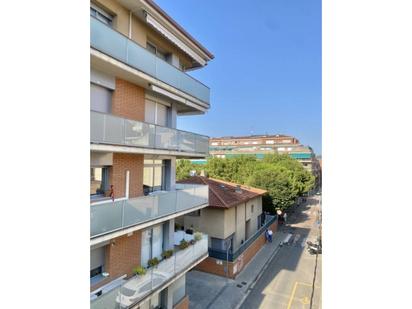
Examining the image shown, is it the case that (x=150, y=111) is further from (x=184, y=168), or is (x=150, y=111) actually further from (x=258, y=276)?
(x=184, y=168)

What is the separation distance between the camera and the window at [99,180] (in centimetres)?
635

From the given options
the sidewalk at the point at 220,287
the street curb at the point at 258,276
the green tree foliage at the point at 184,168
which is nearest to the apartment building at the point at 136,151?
the sidewalk at the point at 220,287

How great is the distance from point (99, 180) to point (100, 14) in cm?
389

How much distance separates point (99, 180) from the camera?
648 centimetres

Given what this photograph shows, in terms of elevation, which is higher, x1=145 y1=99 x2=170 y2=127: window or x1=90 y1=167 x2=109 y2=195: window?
x1=145 y1=99 x2=170 y2=127: window

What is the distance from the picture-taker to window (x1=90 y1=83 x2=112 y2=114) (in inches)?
238

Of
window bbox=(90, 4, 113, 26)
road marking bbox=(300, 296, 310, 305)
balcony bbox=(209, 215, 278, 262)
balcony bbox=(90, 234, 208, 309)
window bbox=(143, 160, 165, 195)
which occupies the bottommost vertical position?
road marking bbox=(300, 296, 310, 305)

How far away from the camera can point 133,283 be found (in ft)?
20.7

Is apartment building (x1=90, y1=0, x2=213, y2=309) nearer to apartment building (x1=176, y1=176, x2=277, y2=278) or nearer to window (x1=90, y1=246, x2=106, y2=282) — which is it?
window (x1=90, y1=246, x2=106, y2=282)

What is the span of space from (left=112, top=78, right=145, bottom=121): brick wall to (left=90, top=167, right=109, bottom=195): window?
4.72ft

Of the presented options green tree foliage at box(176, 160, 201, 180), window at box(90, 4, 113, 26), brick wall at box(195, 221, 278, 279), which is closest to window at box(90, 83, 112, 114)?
window at box(90, 4, 113, 26)

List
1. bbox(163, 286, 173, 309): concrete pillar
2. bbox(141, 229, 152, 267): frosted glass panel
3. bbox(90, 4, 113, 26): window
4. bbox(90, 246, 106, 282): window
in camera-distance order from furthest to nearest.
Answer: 1. bbox(163, 286, 173, 309): concrete pillar
2. bbox(141, 229, 152, 267): frosted glass panel
3. bbox(90, 246, 106, 282): window
4. bbox(90, 4, 113, 26): window

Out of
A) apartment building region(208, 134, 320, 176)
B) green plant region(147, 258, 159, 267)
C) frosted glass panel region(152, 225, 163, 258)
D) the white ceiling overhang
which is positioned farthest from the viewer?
apartment building region(208, 134, 320, 176)
